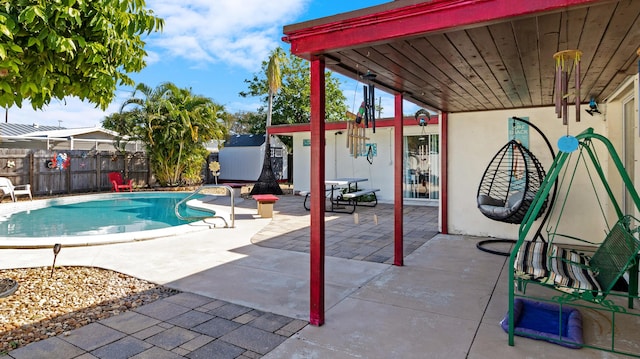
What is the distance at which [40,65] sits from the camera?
2924 millimetres

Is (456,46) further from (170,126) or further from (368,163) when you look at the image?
(170,126)

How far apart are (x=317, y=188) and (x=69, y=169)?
13630 millimetres

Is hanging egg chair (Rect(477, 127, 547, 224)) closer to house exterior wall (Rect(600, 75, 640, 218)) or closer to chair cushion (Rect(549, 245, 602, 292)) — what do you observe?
house exterior wall (Rect(600, 75, 640, 218))

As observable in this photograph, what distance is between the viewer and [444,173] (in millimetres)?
6449

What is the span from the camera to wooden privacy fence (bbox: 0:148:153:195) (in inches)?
478

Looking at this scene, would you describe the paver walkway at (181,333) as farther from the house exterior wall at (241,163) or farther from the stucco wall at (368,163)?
the house exterior wall at (241,163)

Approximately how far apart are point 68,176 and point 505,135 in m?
13.9

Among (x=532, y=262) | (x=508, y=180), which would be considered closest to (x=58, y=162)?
(x=508, y=180)

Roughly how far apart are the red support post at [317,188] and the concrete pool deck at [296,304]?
20cm

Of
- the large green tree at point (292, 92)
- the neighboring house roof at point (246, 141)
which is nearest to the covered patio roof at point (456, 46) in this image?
the neighboring house roof at point (246, 141)

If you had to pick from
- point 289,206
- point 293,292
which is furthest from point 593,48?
point 289,206

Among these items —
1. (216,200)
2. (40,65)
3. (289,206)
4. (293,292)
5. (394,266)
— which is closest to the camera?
(40,65)

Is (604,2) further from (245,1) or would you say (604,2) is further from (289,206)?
(289,206)

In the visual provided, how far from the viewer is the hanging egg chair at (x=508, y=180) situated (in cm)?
520
